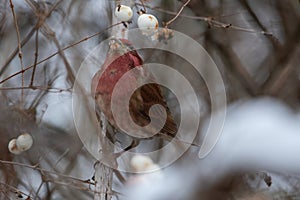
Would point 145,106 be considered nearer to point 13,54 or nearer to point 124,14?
point 124,14

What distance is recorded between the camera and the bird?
6.33ft

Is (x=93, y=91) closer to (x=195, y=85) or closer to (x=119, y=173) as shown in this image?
(x=119, y=173)

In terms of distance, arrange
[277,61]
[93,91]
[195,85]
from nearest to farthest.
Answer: [93,91] → [277,61] → [195,85]

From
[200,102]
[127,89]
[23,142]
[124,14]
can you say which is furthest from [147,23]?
[200,102]

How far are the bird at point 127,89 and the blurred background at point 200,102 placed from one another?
108 mm

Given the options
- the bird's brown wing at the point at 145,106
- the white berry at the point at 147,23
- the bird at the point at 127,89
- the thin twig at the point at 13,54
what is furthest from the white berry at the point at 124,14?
the thin twig at the point at 13,54

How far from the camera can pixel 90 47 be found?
98.9 inches

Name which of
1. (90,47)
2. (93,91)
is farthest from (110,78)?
(90,47)

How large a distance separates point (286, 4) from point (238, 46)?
11.9 inches

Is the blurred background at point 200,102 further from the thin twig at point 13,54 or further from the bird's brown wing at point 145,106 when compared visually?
the bird's brown wing at point 145,106

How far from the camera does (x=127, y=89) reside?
2051mm

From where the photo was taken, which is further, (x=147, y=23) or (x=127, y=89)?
(x=127, y=89)

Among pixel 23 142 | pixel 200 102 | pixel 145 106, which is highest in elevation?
pixel 200 102

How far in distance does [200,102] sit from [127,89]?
46 centimetres
